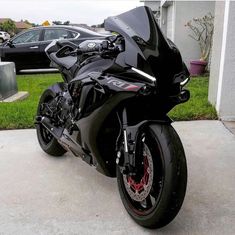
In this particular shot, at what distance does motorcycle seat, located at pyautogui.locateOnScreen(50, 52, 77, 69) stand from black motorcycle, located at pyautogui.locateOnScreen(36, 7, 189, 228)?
519 mm

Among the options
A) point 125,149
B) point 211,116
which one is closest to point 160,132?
point 125,149

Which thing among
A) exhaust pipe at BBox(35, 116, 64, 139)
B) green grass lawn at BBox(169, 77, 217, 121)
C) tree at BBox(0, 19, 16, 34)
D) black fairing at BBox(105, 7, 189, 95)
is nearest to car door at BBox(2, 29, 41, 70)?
green grass lawn at BBox(169, 77, 217, 121)

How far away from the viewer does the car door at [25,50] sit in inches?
410

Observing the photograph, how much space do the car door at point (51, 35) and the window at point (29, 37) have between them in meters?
0.22

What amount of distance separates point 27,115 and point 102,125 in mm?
2728

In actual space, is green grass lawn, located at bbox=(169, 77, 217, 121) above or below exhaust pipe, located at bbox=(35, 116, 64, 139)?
below

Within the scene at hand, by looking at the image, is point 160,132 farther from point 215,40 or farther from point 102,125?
point 215,40

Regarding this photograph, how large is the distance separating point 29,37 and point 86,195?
8.68m

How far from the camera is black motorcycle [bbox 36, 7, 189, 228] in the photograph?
2.13m

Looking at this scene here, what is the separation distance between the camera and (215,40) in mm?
5219

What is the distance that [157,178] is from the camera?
2.24 m

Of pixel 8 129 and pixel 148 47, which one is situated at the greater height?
pixel 148 47

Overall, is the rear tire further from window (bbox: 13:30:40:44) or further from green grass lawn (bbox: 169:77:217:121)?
window (bbox: 13:30:40:44)

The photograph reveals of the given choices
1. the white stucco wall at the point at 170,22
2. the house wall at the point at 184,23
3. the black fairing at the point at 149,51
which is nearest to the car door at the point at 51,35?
the house wall at the point at 184,23
